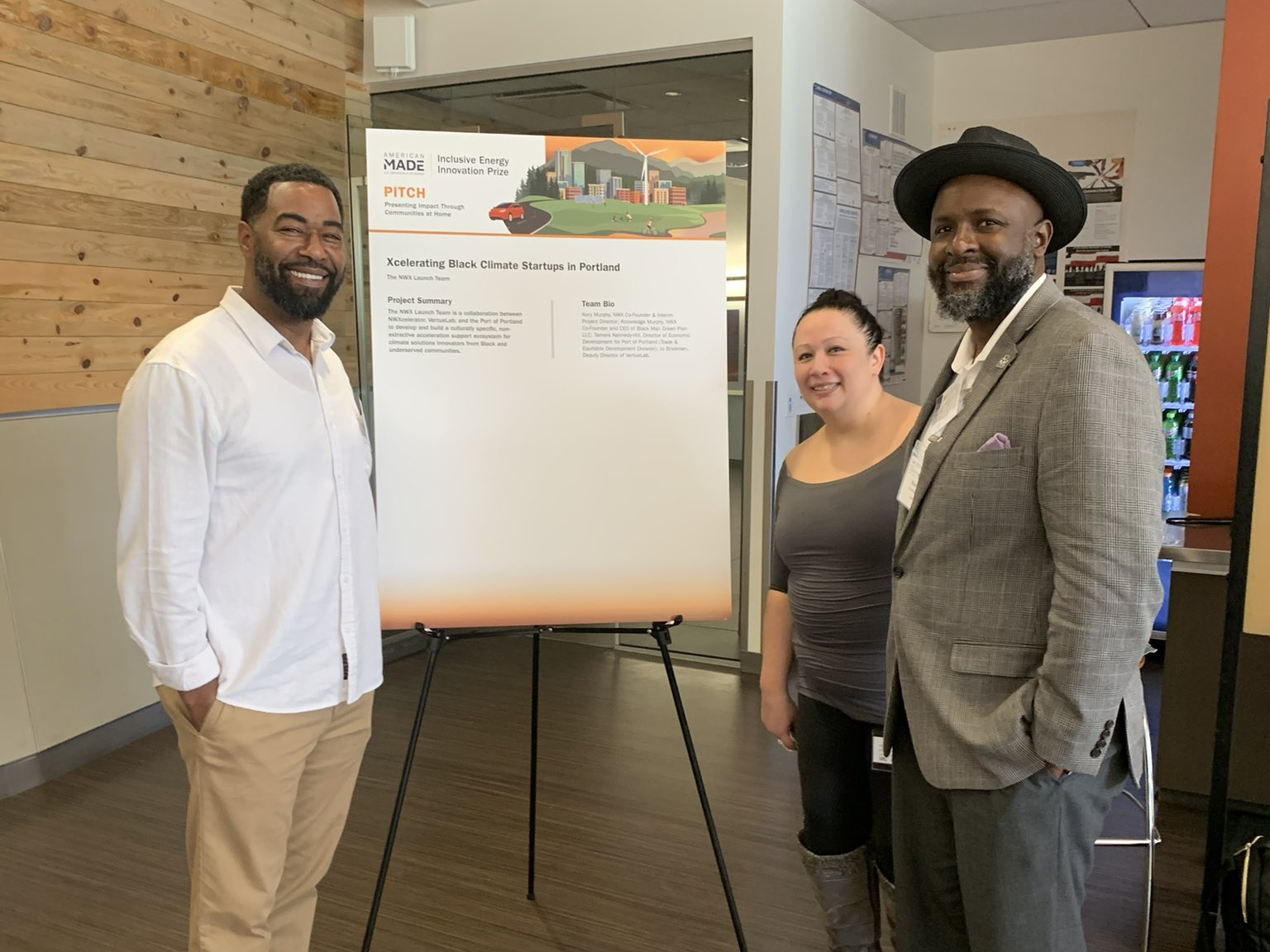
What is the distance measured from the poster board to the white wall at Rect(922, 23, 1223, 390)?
11.3ft

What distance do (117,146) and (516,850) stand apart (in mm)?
2704

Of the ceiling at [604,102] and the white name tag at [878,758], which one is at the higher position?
the ceiling at [604,102]

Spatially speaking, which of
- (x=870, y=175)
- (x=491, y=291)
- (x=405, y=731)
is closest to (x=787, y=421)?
(x=870, y=175)

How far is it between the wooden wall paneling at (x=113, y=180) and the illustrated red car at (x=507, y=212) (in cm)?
202

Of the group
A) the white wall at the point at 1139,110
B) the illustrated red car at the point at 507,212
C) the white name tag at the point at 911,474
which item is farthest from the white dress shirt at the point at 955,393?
the white wall at the point at 1139,110

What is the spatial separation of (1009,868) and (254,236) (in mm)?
1603

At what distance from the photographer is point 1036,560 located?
4.33 feet

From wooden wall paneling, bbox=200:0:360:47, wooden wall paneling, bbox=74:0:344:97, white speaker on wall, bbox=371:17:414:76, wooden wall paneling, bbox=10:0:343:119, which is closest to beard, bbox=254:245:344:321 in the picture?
wooden wall paneling, bbox=10:0:343:119

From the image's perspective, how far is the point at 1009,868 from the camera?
1.33 meters

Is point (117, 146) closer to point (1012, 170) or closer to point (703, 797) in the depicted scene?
point (703, 797)

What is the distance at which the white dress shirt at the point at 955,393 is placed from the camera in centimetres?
142

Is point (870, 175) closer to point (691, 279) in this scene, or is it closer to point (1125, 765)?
point (691, 279)

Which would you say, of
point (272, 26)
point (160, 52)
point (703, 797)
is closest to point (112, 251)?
point (160, 52)

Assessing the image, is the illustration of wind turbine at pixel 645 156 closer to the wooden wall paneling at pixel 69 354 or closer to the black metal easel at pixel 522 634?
the black metal easel at pixel 522 634
